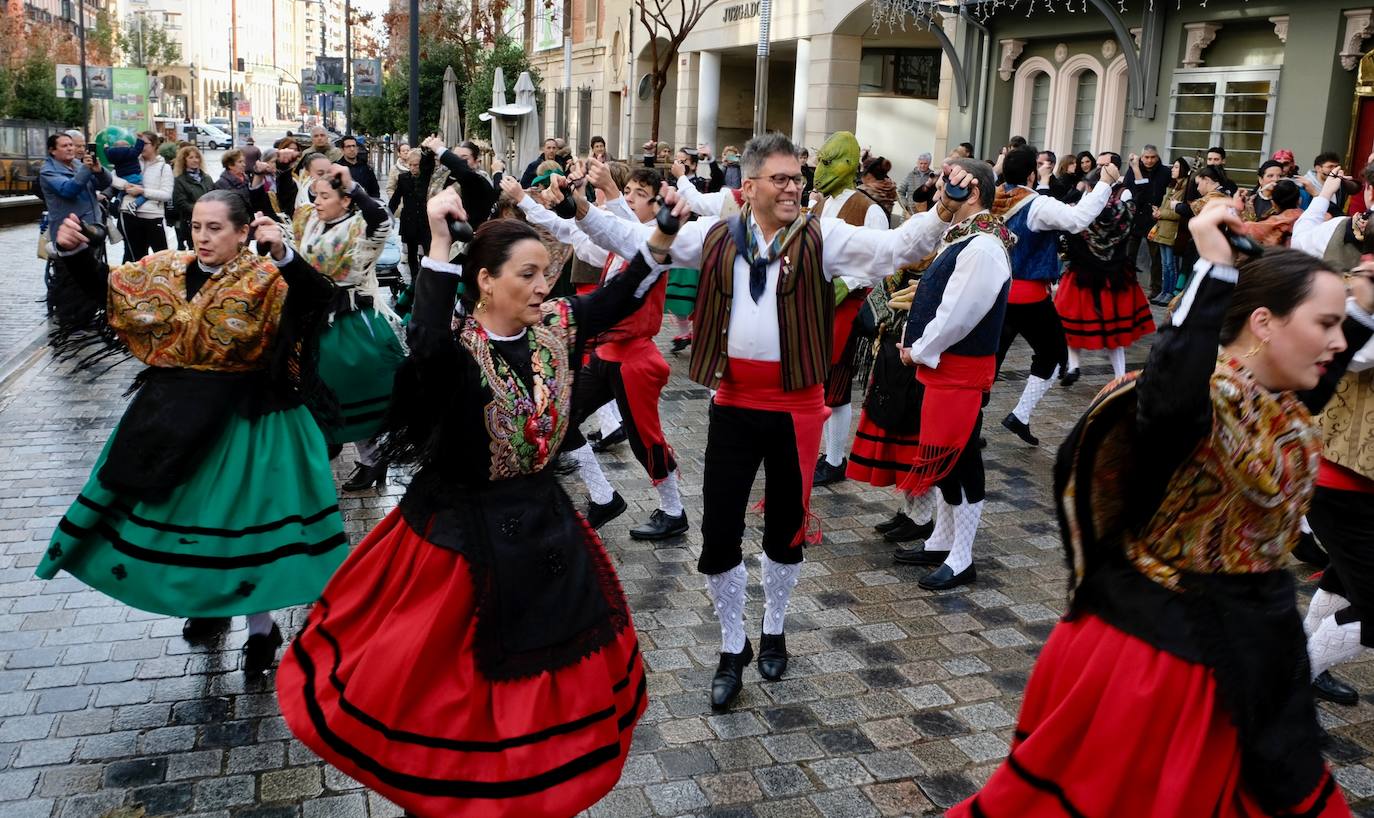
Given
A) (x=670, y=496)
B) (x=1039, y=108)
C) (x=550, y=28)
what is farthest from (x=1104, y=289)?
(x=550, y=28)

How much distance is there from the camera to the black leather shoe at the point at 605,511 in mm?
6605

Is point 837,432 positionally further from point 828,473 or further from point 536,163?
point 536,163

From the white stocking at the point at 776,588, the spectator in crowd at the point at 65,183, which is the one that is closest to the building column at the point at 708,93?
the spectator in crowd at the point at 65,183

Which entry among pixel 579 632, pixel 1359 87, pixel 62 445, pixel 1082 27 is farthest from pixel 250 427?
pixel 1082 27

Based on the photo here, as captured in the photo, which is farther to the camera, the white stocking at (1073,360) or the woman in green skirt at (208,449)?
the white stocking at (1073,360)

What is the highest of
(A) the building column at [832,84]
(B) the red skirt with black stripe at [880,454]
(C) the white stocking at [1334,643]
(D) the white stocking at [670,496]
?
(A) the building column at [832,84]

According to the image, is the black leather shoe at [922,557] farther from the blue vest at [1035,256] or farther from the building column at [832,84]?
the building column at [832,84]

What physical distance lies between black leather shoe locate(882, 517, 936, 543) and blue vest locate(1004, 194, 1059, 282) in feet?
9.22

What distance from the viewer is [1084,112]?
18.0 meters

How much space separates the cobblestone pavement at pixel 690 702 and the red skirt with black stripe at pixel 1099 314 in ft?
13.1

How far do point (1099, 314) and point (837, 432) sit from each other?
380 centimetres

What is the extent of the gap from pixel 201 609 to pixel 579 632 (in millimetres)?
1793

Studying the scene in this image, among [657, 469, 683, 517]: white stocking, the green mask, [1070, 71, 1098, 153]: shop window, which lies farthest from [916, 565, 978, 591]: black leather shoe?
[1070, 71, 1098, 153]: shop window

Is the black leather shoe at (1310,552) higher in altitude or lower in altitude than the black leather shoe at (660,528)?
higher
